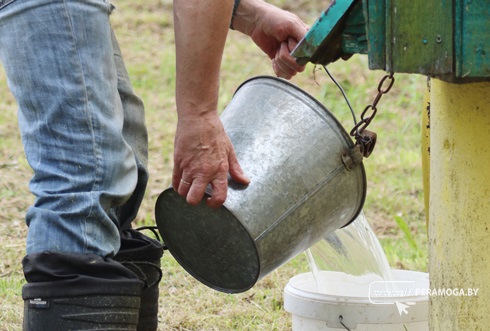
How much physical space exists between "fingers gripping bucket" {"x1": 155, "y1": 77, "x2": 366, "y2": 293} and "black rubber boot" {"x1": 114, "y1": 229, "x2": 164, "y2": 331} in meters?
0.26

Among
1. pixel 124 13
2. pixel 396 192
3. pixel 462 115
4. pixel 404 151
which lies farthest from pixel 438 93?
pixel 124 13

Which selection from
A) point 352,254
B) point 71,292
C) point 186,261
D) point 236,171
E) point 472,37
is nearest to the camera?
point 472,37

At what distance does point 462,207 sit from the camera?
2197mm

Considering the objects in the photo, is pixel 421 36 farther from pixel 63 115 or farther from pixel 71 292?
pixel 71 292

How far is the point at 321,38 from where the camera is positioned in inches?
87.0

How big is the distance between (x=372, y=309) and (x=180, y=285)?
1.11 m

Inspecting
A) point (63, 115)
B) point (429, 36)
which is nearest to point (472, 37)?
point (429, 36)

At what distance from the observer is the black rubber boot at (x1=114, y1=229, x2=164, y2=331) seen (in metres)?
2.71

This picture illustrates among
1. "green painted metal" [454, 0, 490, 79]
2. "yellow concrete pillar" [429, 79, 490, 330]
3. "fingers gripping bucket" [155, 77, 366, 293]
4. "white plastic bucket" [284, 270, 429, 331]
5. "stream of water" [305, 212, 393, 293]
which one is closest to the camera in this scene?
"green painted metal" [454, 0, 490, 79]

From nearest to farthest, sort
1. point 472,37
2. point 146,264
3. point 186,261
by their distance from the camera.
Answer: point 472,37, point 186,261, point 146,264

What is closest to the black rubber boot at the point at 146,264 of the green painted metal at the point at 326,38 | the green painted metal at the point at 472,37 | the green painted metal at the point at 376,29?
the green painted metal at the point at 326,38

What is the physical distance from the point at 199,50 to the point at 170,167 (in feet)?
10.1

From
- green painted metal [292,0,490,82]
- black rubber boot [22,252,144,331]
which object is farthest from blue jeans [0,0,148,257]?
green painted metal [292,0,490,82]

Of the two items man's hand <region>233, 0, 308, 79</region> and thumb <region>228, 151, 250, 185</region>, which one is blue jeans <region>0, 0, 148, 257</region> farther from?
man's hand <region>233, 0, 308, 79</region>
